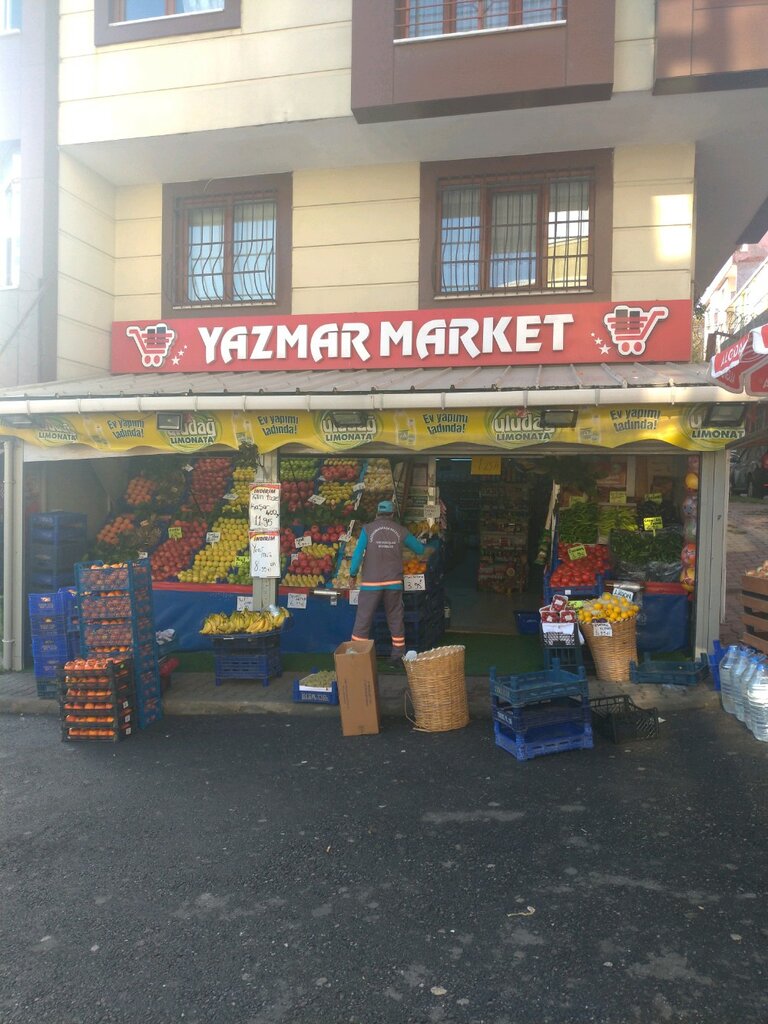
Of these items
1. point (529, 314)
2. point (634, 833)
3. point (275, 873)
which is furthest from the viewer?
point (529, 314)

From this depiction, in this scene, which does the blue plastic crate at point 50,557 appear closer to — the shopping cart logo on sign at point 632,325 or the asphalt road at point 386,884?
the asphalt road at point 386,884

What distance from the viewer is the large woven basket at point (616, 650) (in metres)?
8.05

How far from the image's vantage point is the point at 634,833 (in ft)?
16.0

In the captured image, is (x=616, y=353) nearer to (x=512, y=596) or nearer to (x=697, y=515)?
(x=697, y=515)

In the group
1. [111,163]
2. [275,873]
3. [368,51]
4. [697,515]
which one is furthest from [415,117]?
[275,873]

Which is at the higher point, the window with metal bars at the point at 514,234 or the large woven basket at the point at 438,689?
the window with metal bars at the point at 514,234

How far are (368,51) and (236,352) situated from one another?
4.16 metres

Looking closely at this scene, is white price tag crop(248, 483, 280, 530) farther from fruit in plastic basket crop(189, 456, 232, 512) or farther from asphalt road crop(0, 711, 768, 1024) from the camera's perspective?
asphalt road crop(0, 711, 768, 1024)

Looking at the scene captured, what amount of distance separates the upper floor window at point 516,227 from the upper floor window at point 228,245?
2.15 meters

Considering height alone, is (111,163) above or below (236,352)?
above

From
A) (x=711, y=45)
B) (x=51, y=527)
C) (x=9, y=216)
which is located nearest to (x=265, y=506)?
(x=51, y=527)

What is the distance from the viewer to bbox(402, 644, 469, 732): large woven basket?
22.8 ft

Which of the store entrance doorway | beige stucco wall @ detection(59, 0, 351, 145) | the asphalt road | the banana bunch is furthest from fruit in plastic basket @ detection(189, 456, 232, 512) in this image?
the asphalt road

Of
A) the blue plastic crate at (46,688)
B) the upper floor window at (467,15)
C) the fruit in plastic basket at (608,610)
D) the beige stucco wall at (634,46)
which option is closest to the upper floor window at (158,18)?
the upper floor window at (467,15)
